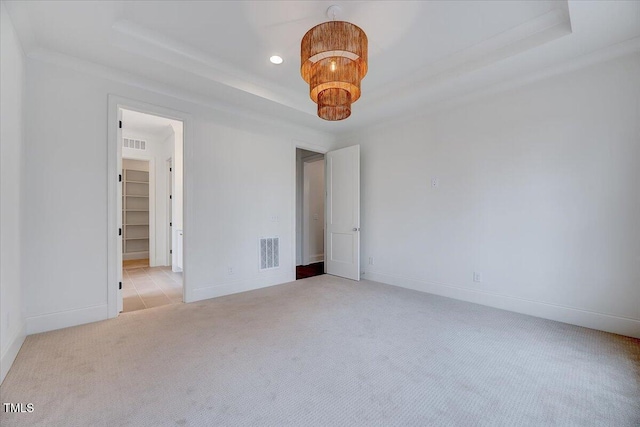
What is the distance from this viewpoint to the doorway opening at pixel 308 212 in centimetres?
625

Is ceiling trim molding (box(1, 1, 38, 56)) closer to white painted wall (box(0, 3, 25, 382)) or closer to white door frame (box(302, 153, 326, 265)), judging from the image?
white painted wall (box(0, 3, 25, 382))

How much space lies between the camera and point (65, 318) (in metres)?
2.72

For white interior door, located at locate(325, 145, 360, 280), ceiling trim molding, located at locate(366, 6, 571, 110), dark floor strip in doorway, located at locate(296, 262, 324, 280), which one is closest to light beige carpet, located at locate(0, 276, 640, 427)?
white interior door, located at locate(325, 145, 360, 280)

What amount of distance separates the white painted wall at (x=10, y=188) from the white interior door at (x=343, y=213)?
3.93 metres

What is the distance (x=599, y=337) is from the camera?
2516 mm

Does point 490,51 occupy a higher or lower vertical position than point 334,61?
higher

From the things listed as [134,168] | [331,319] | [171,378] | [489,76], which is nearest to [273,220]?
[331,319]

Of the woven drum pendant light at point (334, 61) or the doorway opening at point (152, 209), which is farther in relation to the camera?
the doorway opening at point (152, 209)

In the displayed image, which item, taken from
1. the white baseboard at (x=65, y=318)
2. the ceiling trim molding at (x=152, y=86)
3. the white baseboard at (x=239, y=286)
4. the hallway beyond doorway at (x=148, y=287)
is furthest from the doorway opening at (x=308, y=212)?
the white baseboard at (x=65, y=318)

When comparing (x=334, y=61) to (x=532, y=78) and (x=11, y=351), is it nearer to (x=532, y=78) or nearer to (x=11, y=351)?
(x=532, y=78)

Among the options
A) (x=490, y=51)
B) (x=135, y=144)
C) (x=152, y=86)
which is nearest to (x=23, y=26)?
(x=152, y=86)

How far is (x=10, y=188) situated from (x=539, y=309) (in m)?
5.02

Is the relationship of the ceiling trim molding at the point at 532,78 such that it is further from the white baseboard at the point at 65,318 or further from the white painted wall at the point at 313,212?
the white baseboard at the point at 65,318

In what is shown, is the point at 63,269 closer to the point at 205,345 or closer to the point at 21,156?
the point at 21,156
